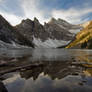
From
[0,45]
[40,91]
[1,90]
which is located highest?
[0,45]

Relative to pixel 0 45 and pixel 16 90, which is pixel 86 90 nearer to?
pixel 16 90

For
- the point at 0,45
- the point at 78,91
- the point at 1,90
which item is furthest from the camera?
the point at 0,45

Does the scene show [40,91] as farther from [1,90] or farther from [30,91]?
[1,90]

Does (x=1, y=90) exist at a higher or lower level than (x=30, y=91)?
higher

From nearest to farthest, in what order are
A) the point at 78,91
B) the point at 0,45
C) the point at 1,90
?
the point at 1,90
the point at 78,91
the point at 0,45

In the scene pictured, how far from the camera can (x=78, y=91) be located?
909 centimetres

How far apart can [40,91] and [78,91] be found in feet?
11.9

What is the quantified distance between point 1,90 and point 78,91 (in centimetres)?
697

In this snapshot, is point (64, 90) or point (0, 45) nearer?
point (64, 90)

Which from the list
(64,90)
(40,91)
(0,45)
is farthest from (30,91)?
(0,45)

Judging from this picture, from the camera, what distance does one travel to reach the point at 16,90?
937 centimetres

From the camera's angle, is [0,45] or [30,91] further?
[0,45]

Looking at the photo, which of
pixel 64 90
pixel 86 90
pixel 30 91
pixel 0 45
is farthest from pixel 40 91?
pixel 0 45

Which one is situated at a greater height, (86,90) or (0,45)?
(0,45)
